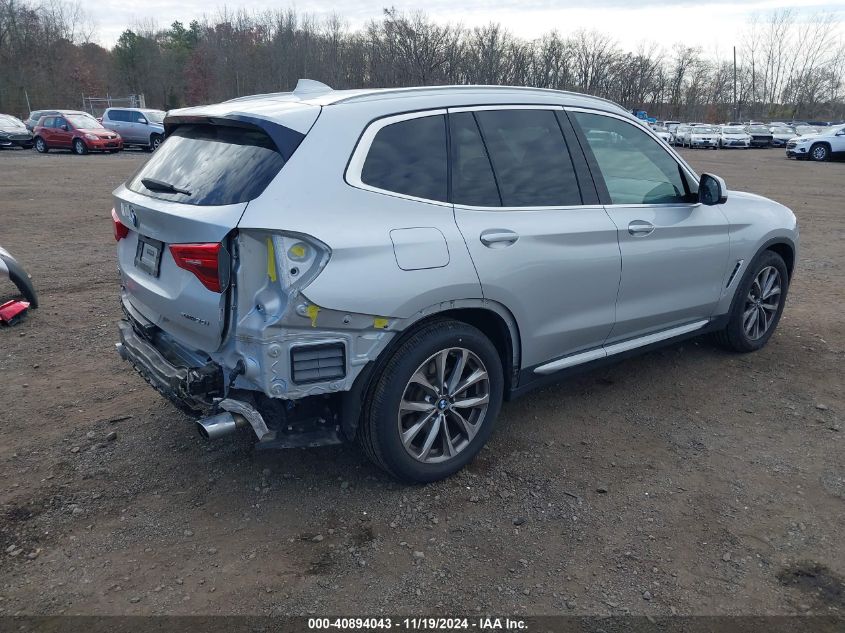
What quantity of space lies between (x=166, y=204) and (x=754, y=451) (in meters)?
3.52

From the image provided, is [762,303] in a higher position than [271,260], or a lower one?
lower

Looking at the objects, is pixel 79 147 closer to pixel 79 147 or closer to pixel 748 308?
pixel 79 147

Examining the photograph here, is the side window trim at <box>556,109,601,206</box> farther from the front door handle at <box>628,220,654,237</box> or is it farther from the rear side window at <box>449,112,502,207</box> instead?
the rear side window at <box>449,112,502,207</box>

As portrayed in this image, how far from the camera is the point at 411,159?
132 inches

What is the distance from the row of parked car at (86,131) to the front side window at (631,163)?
85.9 ft

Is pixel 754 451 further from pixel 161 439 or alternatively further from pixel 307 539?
pixel 161 439

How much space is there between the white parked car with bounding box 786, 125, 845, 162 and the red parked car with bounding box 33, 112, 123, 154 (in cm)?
2888

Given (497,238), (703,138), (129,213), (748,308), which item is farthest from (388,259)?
(703,138)

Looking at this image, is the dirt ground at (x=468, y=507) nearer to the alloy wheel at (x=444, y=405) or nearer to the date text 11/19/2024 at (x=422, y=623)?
the date text 11/19/2024 at (x=422, y=623)

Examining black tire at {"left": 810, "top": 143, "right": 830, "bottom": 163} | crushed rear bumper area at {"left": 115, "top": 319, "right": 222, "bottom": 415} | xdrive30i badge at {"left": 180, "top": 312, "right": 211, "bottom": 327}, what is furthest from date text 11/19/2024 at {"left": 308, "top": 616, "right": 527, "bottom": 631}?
black tire at {"left": 810, "top": 143, "right": 830, "bottom": 163}

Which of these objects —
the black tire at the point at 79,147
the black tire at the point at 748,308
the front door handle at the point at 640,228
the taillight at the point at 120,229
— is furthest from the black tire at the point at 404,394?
the black tire at the point at 79,147

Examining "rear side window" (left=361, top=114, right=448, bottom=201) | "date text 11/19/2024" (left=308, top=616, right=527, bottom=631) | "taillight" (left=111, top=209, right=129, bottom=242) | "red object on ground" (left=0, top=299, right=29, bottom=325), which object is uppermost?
"rear side window" (left=361, top=114, right=448, bottom=201)

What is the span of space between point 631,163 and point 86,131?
27.8 meters

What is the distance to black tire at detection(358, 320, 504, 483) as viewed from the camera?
3.22 m
